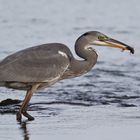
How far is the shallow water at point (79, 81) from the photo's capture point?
10.5 meters

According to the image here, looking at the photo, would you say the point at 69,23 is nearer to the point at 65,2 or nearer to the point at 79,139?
the point at 65,2

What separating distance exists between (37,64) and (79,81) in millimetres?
3504

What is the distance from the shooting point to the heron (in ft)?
36.8

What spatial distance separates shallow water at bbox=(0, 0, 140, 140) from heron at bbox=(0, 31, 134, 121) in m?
0.48

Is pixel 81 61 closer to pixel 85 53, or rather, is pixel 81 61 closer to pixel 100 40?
pixel 85 53

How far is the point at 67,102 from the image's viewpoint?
41.7 feet

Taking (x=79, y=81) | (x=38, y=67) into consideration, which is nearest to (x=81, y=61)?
(x=38, y=67)

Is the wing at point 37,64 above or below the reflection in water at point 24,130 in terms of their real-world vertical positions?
above

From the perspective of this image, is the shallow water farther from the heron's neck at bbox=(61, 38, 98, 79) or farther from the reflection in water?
the heron's neck at bbox=(61, 38, 98, 79)

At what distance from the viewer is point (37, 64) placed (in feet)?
37.4

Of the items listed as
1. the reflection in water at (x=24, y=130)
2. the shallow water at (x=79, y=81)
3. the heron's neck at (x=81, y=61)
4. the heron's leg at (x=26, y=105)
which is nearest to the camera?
the reflection in water at (x=24, y=130)

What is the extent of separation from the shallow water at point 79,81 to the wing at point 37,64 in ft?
2.01

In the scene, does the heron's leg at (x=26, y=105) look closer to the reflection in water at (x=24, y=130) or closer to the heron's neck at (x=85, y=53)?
the reflection in water at (x=24, y=130)

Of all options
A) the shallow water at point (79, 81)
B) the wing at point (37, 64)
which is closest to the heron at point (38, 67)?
the wing at point (37, 64)
